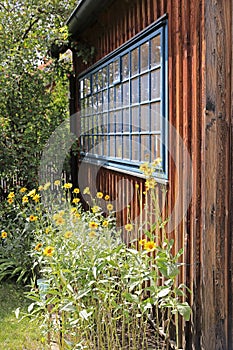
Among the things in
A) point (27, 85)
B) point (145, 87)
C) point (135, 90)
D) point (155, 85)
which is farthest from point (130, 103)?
point (27, 85)

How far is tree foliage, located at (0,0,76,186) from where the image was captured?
6407 mm

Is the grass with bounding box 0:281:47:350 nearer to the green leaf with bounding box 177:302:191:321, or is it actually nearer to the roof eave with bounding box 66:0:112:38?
the green leaf with bounding box 177:302:191:321

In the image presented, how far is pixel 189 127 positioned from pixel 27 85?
13.5 ft

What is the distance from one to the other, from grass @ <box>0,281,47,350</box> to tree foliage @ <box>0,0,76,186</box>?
2.20 meters

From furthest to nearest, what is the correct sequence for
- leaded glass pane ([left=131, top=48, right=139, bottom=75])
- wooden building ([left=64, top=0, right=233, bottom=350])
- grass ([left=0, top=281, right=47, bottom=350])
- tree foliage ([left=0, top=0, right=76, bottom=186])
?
1. tree foliage ([left=0, top=0, right=76, bottom=186])
2. leaded glass pane ([left=131, top=48, right=139, bottom=75])
3. grass ([left=0, top=281, right=47, bottom=350])
4. wooden building ([left=64, top=0, right=233, bottom=350])

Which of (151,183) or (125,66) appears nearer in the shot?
(151,183)

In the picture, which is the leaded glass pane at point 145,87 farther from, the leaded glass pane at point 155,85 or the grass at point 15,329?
the grass at point 15,329

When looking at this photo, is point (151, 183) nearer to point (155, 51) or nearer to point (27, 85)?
point (155, 51)

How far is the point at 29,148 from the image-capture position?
21.1ft

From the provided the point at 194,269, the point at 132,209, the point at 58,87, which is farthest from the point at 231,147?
the point at 58,87

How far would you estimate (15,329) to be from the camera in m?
3.83

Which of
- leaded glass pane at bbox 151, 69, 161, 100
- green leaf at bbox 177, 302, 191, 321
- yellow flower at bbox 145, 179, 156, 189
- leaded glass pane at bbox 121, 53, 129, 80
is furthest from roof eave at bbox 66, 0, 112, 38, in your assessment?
green leaf at bbox 177, 302, 191, 321

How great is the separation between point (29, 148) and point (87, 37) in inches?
66.8

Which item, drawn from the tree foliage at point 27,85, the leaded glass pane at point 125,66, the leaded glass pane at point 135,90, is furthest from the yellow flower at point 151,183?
the tree foliage at point 27,85
